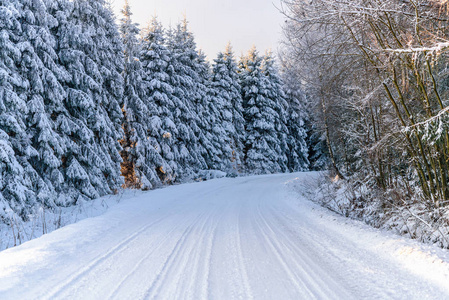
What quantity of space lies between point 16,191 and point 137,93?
10.9m

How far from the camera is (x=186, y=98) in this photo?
79.6ft

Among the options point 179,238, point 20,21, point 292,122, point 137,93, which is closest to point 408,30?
point 179,238

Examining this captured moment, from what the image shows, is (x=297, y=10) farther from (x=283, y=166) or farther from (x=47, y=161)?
(x=283, y=166)

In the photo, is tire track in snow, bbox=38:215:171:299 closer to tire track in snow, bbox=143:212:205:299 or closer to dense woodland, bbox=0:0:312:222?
tire track in snow, bbox=143:212:205:299

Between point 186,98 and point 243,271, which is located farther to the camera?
point 186,98

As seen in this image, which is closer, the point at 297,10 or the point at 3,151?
the point at 297,10

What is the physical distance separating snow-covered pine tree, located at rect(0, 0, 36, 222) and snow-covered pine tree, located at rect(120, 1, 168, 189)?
7.67m

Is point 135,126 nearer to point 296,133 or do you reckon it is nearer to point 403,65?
point 403,65

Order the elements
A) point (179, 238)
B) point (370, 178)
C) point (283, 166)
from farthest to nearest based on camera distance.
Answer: point (283, 166)
point (370, 178)
point (179, 238)

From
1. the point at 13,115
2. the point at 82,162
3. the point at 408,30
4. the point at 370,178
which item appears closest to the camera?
the point at 408,30

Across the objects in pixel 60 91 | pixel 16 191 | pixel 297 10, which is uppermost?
pixel 60 91

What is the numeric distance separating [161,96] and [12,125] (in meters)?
12.2

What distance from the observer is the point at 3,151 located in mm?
9039

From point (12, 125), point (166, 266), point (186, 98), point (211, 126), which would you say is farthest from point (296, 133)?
point (166, 266)
